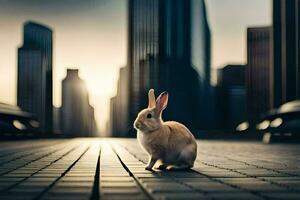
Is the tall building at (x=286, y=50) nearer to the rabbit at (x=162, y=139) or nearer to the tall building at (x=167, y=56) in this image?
the tall building at (x=167, y=56)

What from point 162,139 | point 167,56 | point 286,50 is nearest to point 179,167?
point 162,139

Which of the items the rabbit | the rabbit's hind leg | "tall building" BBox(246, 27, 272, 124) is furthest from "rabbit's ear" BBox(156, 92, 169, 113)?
"tall building" BBox(246, 27, 272, 124)

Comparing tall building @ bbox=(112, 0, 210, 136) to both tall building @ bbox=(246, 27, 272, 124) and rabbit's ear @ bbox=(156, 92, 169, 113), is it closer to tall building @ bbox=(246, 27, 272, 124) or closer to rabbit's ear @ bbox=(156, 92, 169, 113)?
tall building @ bbox=(246, 27, 272, 124)

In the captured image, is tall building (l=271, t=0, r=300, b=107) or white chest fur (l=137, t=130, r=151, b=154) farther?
tall building (l=271, t=0, r=300, b=107)

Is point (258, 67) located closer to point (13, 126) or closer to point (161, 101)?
point (13, 126)

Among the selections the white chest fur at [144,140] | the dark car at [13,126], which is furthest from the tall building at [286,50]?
the white chest fur at [144,140]

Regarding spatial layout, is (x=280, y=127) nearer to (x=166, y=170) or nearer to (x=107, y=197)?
(x=166, y=170)
